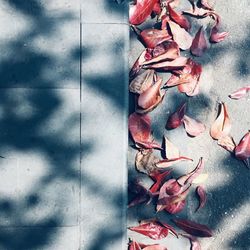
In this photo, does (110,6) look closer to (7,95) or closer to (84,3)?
(84,3)

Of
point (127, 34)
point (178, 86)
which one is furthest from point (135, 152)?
point (127, 34)

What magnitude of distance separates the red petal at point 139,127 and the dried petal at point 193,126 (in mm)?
236

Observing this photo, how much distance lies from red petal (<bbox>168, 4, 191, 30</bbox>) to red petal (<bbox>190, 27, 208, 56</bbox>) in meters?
0.08

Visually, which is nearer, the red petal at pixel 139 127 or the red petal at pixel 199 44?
the red petal at pixel 139 127

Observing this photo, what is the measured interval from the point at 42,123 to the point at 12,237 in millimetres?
628

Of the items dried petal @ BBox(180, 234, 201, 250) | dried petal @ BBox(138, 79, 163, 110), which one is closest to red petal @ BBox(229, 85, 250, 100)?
dried petal @ BBox(138, 79, 163, 110)

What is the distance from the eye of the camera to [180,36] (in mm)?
3236

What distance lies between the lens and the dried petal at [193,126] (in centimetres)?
323

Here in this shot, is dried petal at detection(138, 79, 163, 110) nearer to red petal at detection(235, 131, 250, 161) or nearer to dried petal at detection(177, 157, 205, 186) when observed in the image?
dried petal at detection(177, 157, 205, 186)

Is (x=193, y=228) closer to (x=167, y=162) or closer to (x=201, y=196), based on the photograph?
(x=201, y=196)

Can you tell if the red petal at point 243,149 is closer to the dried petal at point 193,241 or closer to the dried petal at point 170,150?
the dried petal at point 170,150

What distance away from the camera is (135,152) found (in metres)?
3.20

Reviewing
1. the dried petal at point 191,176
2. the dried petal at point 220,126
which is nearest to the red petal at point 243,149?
the dried petal at point 220,126

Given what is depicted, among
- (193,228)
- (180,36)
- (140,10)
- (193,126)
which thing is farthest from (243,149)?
(140,10)
